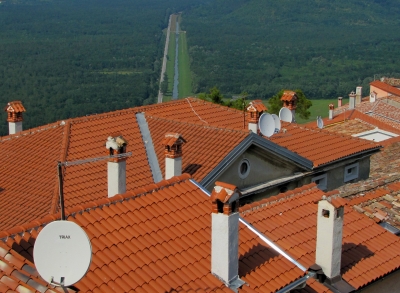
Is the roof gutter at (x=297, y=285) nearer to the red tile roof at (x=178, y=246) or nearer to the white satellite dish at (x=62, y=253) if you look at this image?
the red tile roof at (x=178, y=246)

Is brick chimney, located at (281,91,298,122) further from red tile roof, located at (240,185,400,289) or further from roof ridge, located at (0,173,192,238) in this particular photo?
roof ridge, located at (0,173,192,238)

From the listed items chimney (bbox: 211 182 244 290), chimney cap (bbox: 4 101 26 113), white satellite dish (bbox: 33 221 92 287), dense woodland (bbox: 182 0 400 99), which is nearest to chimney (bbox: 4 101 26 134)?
chimney cap (bbox: 4 101 26 113)

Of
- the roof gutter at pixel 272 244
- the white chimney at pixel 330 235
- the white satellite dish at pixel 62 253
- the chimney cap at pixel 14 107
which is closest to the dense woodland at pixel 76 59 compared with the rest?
the chimney cap at pixel 14 107

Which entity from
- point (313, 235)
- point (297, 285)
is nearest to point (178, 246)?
point (297, 285)

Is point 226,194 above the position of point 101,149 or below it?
above

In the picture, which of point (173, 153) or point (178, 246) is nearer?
Answer: point (178, 246)

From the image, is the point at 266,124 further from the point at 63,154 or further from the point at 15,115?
the point at 15,115
